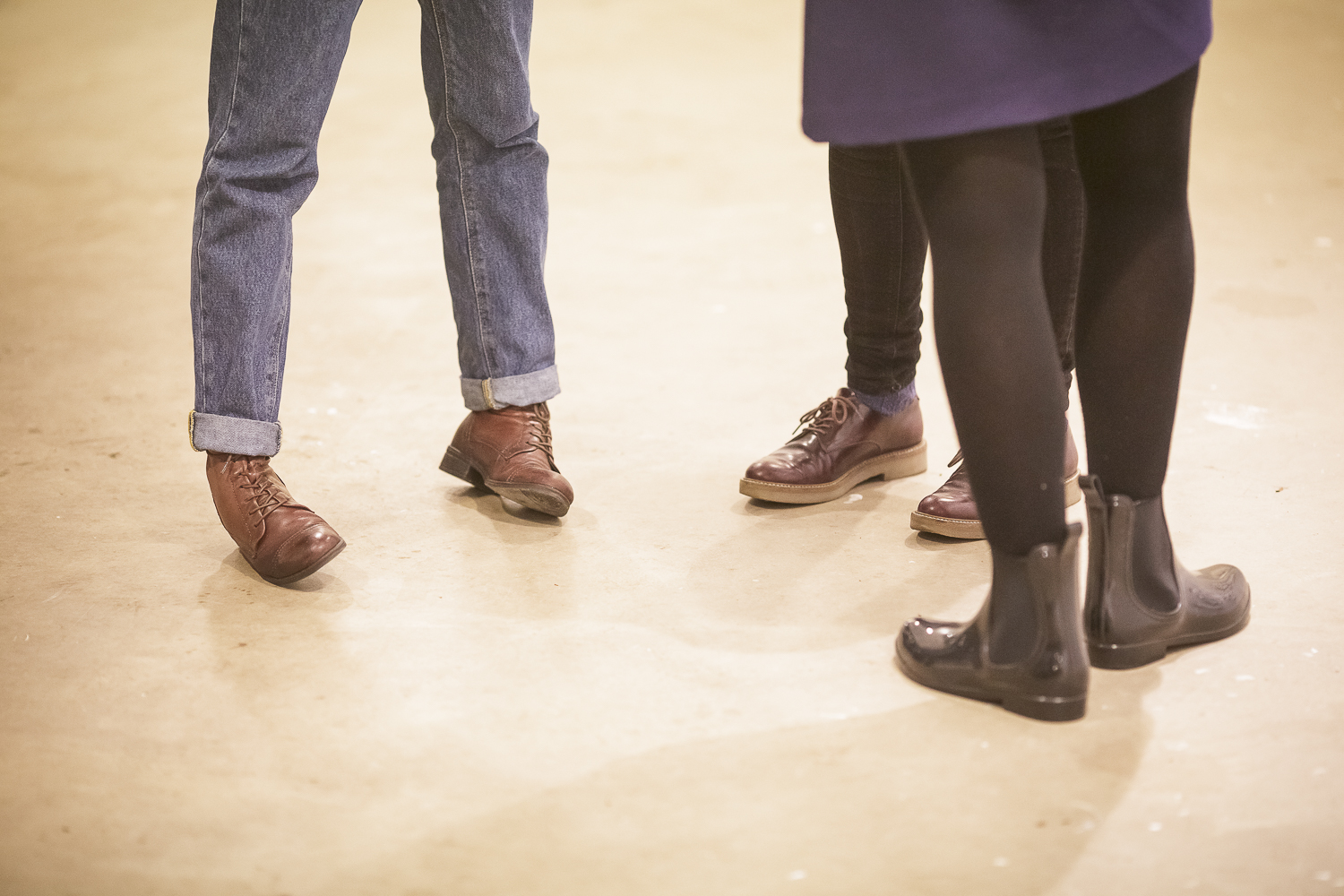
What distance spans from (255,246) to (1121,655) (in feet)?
3.19

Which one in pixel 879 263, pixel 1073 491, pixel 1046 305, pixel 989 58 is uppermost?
pixel 989 58

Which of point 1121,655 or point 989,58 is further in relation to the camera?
point 1121,655

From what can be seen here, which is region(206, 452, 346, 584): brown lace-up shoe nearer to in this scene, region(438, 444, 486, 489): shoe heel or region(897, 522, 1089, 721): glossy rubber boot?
region(438, 444, 486, 489): shoe heel

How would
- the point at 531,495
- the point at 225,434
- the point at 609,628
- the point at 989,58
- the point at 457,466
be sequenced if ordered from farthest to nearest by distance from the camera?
the point at 457,466 → the point at 531,495 → the point at 225,434 → the point at 609,628 → the point at 989,58

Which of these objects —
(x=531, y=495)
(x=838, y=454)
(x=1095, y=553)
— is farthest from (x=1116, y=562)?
(x=531, y=495)

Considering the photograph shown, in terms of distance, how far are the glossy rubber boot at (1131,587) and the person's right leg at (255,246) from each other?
76 centimetres

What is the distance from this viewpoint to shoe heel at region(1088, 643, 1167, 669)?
1.07 m

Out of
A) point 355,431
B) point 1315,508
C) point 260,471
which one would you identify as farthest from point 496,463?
point 1315,508

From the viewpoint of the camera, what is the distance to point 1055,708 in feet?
3.26

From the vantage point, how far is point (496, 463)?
1.43 metres

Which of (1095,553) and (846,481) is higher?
(1095,553)

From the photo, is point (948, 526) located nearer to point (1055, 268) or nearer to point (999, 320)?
point (1055, 268)

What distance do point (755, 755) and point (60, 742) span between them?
59 cm

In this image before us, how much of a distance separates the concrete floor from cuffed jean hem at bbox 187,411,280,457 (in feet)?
0.46
